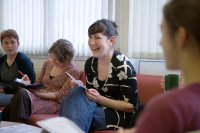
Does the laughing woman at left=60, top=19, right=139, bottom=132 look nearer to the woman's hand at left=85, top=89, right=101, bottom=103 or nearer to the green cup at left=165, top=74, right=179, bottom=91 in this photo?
the woman's hand at left=85, top=89, right=101, bottom=103

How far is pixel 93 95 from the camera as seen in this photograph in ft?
6.97

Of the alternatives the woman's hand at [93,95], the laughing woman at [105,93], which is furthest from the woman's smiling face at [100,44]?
the woman's hand at [93,95]

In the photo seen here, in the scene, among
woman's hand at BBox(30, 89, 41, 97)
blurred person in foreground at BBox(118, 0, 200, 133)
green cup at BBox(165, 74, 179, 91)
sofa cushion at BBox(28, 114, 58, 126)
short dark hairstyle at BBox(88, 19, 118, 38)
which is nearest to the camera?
blurred person in foreground at BBox(118, 0, 200, 133)

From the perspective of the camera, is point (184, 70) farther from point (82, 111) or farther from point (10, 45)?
point (10, 45)

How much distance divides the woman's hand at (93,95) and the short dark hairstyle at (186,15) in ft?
4.90

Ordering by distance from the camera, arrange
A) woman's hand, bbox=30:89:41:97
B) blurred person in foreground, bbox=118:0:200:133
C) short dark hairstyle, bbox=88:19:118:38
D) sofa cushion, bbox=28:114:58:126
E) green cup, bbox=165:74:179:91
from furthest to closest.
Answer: woman's hand, bbox=30:89:41:97 < sofa cushion, bbox=28:114:58:126 < short dark hairstyle, bbox=88:19:118:38 < green cup, bbox=165:74:179:91 < blurred person in foreground, bbox=118:0:200:133

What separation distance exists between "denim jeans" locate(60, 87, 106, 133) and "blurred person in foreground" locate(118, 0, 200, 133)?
1.38m

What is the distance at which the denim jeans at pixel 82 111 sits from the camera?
204 cm

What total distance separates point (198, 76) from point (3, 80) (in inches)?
109

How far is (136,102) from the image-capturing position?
217 centimetres

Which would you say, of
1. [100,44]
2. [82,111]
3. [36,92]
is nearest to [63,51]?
A: [36,92]

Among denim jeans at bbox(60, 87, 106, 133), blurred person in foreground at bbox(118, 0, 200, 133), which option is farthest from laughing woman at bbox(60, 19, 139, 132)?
blurred person in foreground at bbox(118, 0, 200, 133)

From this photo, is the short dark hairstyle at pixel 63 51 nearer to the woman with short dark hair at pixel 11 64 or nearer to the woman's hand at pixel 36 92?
the woman's hand at pixel 36 92

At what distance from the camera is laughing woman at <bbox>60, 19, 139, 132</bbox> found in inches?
82.0
